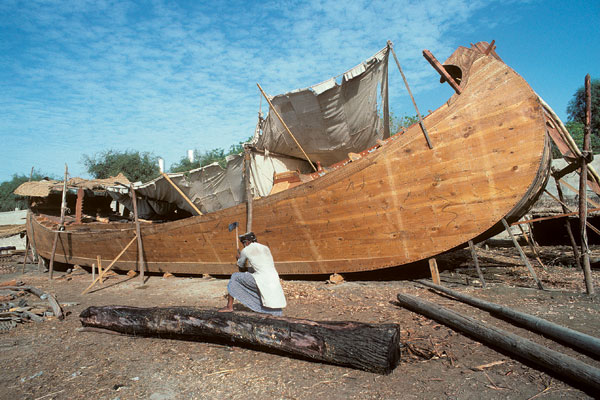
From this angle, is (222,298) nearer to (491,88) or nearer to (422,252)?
(422,252)

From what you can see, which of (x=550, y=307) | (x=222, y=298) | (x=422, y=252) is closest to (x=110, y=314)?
(x=222, y=298)

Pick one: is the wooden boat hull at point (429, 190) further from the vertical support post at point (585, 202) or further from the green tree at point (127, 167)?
the green tree at point (127, 167)

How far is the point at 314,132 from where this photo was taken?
857cm

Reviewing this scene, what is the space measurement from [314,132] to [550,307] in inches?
247

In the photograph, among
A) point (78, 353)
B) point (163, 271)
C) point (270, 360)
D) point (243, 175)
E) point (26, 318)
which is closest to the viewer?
point (270, 360)

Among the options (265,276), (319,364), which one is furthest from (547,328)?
(265,276)

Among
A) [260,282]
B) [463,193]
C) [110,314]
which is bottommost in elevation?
[110,314]

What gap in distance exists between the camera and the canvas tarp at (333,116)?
749 centimetres

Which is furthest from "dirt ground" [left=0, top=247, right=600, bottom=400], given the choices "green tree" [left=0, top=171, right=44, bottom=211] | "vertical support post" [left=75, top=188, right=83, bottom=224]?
"green tree" [left=0, top=171, right=44, bottom=211]

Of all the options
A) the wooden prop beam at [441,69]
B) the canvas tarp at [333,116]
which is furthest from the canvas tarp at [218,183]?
the wooden prop beam at [441,69]

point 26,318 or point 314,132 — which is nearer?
point 26,318

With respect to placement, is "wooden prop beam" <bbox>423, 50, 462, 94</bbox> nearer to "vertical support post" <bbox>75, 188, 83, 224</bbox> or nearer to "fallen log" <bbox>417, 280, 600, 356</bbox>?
"fallen log" <bbox>417, 280, 600, 356</bbox>

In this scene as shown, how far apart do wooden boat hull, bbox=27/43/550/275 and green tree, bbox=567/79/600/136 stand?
85.2 feet

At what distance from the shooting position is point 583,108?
25219 millimetres
